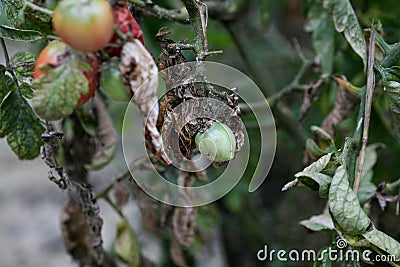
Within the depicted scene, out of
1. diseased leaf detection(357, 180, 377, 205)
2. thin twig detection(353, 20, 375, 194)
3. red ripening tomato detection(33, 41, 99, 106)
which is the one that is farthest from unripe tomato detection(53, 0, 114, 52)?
diseased leaf detection(357, 180, 377, 205)

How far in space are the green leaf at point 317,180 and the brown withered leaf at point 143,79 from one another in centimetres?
16

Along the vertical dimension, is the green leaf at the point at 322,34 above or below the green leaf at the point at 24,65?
above

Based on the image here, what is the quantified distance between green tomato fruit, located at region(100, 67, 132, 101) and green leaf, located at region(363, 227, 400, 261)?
0.98ft

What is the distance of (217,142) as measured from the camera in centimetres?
58

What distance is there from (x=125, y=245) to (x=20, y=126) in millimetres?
357

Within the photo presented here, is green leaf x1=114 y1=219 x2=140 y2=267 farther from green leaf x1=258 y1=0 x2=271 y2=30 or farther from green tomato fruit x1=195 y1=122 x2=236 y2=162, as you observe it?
green leaf x1=258 y1=0 x2=271 y2=30

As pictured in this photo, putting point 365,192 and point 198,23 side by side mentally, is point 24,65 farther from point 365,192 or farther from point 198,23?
point 365,192

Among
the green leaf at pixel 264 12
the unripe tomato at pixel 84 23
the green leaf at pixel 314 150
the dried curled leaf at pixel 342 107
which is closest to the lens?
the unripe tomato at pixel 84 23

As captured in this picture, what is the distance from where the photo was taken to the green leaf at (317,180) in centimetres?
61

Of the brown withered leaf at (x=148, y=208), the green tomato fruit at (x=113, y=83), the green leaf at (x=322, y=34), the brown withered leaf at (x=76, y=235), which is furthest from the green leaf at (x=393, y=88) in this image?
the brown withered leaf at (x=76, y=235)

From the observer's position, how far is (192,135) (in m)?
0.60

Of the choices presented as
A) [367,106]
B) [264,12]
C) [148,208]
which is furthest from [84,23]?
[264,12]

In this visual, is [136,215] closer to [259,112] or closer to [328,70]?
[259,112]

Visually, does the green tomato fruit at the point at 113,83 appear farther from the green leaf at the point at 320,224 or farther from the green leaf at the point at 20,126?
the green leaf at the point at 320,224
